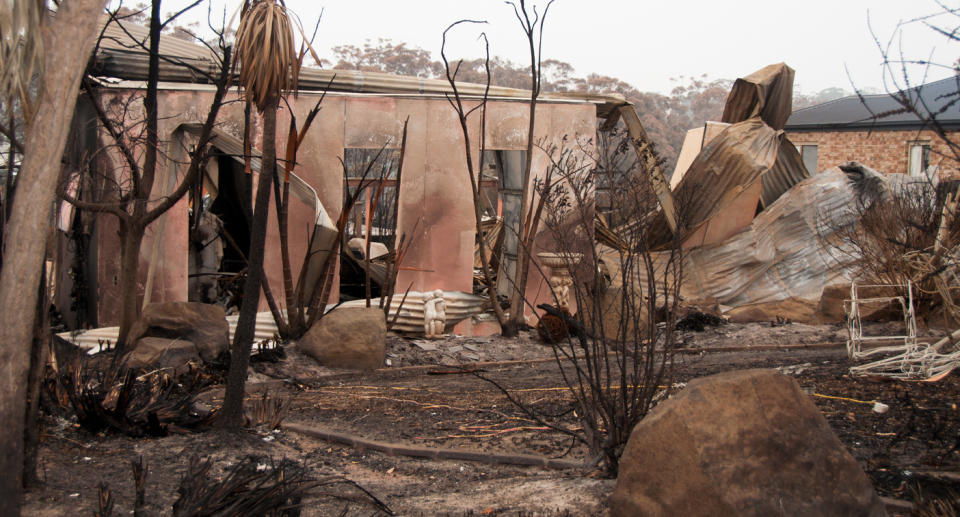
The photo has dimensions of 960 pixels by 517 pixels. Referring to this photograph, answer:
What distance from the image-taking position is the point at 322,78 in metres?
11.7

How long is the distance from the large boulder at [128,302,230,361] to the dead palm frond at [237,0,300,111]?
12.0ft

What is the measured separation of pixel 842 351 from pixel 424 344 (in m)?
5.06

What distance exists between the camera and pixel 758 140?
14.4m

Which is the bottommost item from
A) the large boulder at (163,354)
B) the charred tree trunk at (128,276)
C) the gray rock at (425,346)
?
the gray rock at (425,346)

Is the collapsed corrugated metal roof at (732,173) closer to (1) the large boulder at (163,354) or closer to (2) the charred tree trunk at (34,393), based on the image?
(1) the large boulder at (163,354)

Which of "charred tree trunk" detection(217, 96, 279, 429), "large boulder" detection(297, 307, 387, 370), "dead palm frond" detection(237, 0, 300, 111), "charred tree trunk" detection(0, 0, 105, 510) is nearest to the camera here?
"charred tree trunk" detection(0, 0, 105, 510)

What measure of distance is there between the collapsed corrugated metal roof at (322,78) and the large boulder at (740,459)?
27.5 ft

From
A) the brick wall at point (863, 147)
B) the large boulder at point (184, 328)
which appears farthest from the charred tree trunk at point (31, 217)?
the brick wall at point (863, 147)

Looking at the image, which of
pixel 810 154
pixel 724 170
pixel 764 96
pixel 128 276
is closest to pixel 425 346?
pixel 128 276

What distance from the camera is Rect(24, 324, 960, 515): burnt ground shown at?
4117 mm

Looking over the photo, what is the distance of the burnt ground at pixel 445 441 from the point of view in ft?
13.5

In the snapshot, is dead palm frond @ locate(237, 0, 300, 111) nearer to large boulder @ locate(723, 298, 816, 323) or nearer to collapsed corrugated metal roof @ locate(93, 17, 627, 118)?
collapsed corrugated metal roof @ locate(93, 17, 627, 118)

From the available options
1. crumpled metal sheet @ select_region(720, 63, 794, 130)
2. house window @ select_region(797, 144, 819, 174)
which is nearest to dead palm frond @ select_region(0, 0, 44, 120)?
crumpled metal sheet @ select_region(720, 63, 794, 130)

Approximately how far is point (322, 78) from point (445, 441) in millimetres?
7342
